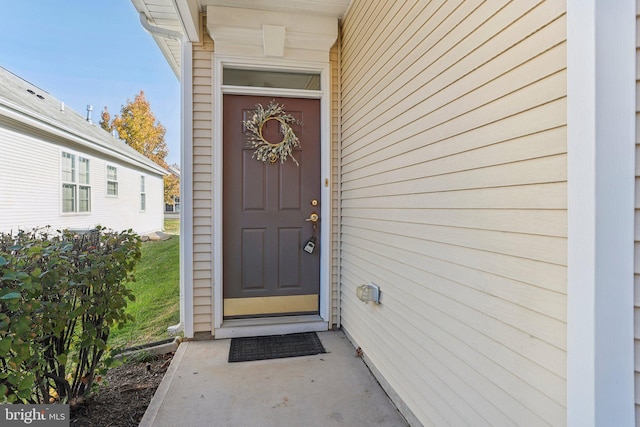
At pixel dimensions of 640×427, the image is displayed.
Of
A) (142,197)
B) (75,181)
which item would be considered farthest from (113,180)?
(142,197)

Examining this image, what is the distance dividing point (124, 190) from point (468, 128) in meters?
11.2

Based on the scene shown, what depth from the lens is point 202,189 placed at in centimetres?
292

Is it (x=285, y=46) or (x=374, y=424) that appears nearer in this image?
(x=374, y=424)

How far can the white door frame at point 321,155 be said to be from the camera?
2922 mm

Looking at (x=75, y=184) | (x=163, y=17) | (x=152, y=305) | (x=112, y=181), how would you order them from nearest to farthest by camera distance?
(x=163, y=17) → (x=152, y=305) → (x=75, y=184) → (x=112, y=181)

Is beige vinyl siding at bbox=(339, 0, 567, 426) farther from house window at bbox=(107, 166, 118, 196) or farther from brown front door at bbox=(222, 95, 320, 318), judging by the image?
house window at bbox=(107, 166, 118, 196)

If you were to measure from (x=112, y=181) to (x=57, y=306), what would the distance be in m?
9.36

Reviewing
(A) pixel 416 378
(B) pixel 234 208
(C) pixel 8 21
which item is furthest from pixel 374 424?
(C) pixel 8 21

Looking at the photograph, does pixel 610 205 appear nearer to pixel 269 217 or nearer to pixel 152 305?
pixel 269 217

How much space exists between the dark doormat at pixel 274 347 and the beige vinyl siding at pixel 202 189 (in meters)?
0.39

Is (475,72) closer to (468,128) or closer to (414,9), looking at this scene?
(468,128)

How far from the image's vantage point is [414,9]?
5.78 feet

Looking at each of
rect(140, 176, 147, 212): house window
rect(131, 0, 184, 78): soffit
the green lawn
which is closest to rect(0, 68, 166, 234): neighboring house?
rect(140, 176, 147, 212): house window

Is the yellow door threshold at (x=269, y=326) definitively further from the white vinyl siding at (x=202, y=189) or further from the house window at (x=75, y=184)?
the house window at (x=75, y=184)
